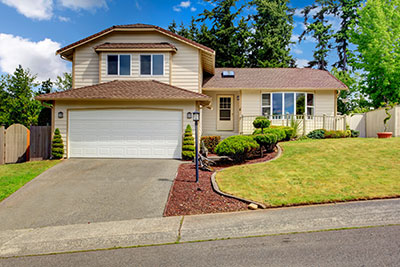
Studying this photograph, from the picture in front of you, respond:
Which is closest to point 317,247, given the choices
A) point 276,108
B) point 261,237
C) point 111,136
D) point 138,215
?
point 261,237

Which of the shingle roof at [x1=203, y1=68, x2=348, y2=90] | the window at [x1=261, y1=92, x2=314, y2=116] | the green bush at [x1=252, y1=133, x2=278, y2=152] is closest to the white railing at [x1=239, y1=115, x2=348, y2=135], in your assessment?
the window at [x1=261, y1=92, x2=314, y2=116]

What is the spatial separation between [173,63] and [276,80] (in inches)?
298

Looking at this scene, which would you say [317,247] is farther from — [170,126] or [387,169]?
[170,126]

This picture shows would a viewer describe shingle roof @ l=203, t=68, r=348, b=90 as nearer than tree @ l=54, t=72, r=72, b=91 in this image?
Yes

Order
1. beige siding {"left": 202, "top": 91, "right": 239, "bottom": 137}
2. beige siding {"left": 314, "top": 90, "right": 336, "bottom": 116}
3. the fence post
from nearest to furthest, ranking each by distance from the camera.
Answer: the fence post < beige siding {"left": 314, "top": 90, "right": 336, "bottom": 116} < beige siding {"left": 202, "top": 91, "right": 239, "bottom": 137}

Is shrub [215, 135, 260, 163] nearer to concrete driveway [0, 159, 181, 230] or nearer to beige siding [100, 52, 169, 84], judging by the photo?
concrete driveway [0, 159, 181, 230]

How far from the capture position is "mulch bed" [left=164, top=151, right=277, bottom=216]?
5.91m

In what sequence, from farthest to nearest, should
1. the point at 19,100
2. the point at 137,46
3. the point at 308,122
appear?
the point at 19,100, the point at 308,122, the point at 137,46

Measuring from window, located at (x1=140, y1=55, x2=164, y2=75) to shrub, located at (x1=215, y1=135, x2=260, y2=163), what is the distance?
20.1 ft

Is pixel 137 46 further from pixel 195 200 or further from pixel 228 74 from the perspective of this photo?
pixel 195 200

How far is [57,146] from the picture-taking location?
1126 centimetres

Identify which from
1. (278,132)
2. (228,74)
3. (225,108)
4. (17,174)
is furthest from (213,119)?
(17,174)

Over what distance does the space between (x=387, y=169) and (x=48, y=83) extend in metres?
28.6

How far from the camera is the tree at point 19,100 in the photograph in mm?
20266
